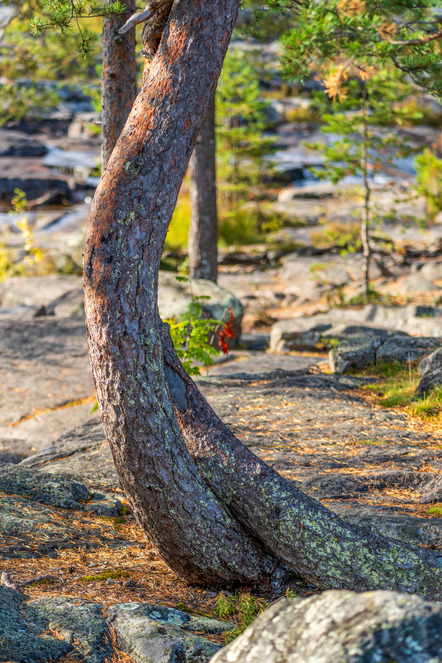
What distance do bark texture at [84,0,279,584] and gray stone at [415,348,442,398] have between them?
3194 millimetres

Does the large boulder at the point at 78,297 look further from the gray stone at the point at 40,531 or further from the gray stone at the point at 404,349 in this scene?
the gray stone at the point at 40,531

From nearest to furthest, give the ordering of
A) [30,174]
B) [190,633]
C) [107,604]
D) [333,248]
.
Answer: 1. [190,633]
2. [107,604]
3. [333,248]
4. [30,174]

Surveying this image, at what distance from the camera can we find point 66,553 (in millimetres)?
3268

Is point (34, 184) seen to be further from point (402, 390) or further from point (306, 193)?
point (402, 390)

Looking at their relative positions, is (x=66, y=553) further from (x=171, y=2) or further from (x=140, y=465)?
(x=171, y=2)

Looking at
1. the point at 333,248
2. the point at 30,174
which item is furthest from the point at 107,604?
the point at 30,174

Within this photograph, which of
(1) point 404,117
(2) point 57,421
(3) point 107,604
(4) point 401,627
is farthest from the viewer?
(1) point 404,117

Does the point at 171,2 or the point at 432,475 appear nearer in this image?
the point at 171,2

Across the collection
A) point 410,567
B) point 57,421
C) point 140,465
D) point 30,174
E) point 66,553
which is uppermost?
point 30,174

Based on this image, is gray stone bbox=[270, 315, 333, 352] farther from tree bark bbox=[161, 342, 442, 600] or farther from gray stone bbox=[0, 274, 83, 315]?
tree bark bbox=[161, 342, 442, 600]

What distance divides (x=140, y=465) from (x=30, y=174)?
67.0 feet

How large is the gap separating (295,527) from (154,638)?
84 centimetres

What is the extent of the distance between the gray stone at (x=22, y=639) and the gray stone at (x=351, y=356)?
510cm

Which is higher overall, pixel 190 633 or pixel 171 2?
pixel 171 2
